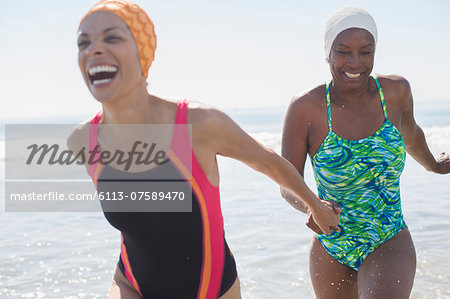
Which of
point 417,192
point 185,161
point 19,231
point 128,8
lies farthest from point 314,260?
point 417,192

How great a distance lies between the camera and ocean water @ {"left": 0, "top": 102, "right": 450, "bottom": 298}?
5516 millimetres

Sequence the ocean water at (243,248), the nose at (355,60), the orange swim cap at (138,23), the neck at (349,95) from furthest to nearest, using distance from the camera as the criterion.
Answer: the ocean water at (243,248), the neck at (349,95), the nose at (355,60), the orange swim cap at (138,23)

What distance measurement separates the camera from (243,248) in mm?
6613

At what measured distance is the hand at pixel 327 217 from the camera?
3.04 meters

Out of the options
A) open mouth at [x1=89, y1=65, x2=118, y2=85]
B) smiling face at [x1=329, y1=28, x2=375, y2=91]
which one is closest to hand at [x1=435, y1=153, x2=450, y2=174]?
smiling face at [x1=329, y1=28, x2=375, y2=91]

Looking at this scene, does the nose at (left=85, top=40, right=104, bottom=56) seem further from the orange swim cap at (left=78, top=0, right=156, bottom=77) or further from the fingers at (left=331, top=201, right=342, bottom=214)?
the fingers at (left=331, top=201, right=342, bottom=214)

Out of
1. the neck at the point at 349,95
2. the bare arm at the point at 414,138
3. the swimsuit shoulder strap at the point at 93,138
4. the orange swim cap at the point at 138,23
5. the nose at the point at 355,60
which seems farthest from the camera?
the bare arm at the point at 414,138

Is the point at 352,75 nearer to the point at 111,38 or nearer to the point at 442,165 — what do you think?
the point at 442,165

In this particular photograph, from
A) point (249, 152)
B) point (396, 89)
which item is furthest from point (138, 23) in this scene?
point (396, 89)

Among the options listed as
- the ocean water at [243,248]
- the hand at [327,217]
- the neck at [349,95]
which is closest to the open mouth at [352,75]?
the neck at [349,95]

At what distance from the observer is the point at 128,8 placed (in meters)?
2.52

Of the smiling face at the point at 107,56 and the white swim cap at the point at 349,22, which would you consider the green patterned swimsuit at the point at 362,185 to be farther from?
the smiling face at the point at 107,56

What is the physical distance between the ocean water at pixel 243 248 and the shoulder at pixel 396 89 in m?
2.37

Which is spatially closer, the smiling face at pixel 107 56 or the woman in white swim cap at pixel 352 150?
the smiling face at pixel 107 56
